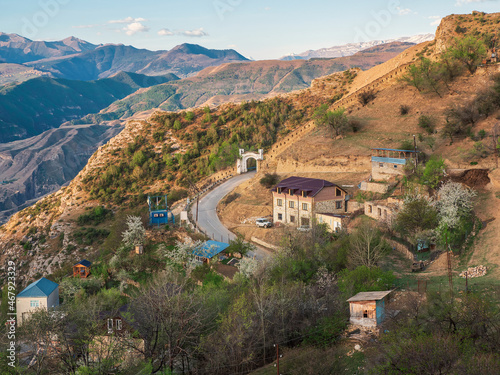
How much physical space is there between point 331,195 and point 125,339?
24329mm

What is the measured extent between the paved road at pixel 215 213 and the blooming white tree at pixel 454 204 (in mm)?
14341

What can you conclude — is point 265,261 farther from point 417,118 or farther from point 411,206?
point 417,118

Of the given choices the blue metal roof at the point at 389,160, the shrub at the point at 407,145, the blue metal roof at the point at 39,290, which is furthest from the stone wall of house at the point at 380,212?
the blue metal roof at the point at 39,290

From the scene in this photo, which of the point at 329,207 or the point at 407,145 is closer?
the point at 329,207

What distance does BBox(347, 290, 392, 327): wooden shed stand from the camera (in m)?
20.4

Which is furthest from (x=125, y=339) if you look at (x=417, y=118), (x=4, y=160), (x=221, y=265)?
(x=4, y=160)

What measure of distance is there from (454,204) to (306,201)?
42.3ft

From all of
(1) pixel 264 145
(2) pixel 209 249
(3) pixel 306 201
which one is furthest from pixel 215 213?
(1) pixel 264 145

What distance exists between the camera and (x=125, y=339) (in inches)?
819

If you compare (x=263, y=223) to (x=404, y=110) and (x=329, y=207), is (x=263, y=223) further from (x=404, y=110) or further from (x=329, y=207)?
(x=404, y=110)

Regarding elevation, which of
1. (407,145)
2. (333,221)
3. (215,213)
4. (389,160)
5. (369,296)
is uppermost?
(407,145)

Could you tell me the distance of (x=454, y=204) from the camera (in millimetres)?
30938

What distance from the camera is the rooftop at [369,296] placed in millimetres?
20359

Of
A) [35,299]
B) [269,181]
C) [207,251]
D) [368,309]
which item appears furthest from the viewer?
[269,181]
